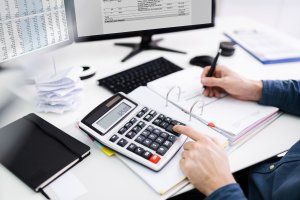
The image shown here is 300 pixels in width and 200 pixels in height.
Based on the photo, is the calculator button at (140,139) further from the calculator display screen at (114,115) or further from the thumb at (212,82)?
the thumb at (212,82)

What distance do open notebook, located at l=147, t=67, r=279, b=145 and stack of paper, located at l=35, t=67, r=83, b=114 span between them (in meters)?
0.25

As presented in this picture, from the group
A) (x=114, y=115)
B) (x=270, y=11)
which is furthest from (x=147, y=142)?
(x=270, y=11)

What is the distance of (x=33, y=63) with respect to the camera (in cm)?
99

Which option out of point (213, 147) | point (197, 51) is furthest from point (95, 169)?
point (197, 51)

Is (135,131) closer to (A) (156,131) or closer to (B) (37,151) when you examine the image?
(A) (156,131)

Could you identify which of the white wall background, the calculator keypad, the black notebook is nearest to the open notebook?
the calculator keypad

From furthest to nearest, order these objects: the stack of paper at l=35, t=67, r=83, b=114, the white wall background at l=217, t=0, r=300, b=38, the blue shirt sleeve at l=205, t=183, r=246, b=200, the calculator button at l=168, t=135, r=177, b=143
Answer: the white wall background at l=217, t=0, r=300, b=38 → the stack of paper at l=35, t=67, r=83, b=114 → the calculator button at l=168, t=135, r=177, b=143 → the blue shirt sleeve at l=205, t=183, r=246, b=200

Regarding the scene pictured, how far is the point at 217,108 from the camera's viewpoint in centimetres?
93

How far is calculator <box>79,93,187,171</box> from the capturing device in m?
0.72

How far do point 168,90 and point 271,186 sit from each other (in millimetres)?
406

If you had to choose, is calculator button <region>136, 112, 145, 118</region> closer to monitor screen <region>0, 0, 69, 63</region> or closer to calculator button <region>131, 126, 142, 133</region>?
calculator button <region>131, 126, 142, 133</region>

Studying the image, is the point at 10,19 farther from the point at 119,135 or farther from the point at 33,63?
the point at 119,135

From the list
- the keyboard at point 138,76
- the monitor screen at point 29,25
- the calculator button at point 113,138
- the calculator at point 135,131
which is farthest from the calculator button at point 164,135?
the monitor screen at point 29,25

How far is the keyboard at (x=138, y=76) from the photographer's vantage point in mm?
1021
